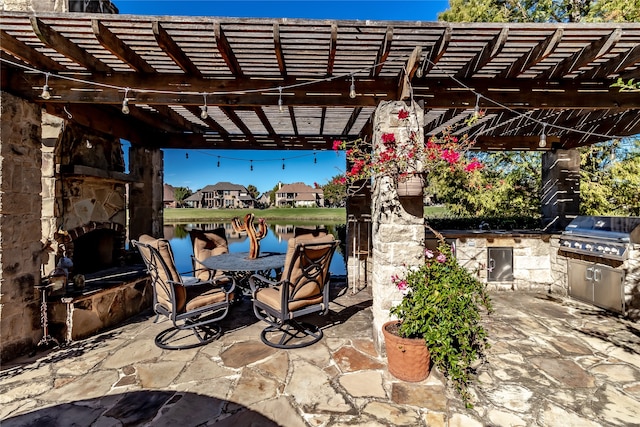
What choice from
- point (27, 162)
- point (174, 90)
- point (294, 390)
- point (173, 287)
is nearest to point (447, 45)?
point (174, 90)

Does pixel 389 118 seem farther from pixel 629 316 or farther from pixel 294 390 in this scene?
pixel 629 316

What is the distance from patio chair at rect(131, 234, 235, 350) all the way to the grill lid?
16.7 feet

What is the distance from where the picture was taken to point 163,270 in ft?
9.41

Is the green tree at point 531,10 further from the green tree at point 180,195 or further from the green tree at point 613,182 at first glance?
the green tree at point 180,195

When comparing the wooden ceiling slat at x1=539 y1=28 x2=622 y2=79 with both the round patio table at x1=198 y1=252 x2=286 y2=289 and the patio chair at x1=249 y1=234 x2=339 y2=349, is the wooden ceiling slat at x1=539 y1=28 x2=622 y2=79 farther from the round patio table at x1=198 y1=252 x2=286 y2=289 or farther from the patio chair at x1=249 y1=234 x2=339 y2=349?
the round patio table at x1=198 y1=252 x2=286 y2=289

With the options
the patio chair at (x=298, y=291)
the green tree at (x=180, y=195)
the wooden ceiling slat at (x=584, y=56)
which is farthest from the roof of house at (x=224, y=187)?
the wooden ceiling slat at (x=584, y=56)

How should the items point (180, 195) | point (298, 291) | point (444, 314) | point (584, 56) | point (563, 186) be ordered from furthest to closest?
point (180, 195), point (563, 186), point (298, 291), point (584, 56), point (444, 314)

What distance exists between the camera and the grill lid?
149 inches

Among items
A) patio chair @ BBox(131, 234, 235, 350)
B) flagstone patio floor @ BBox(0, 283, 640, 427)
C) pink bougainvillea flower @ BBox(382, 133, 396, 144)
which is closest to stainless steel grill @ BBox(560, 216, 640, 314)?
flagstone patio floor @ BBox(0, 283, 640, 427)

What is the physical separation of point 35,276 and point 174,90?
248 cm

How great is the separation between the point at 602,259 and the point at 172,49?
6008 mm

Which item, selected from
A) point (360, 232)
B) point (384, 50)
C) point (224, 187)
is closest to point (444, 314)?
point (384, 50)

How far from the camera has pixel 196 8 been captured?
3871mm

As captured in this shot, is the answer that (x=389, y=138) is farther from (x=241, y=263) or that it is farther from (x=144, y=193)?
(x=144, y=193)
